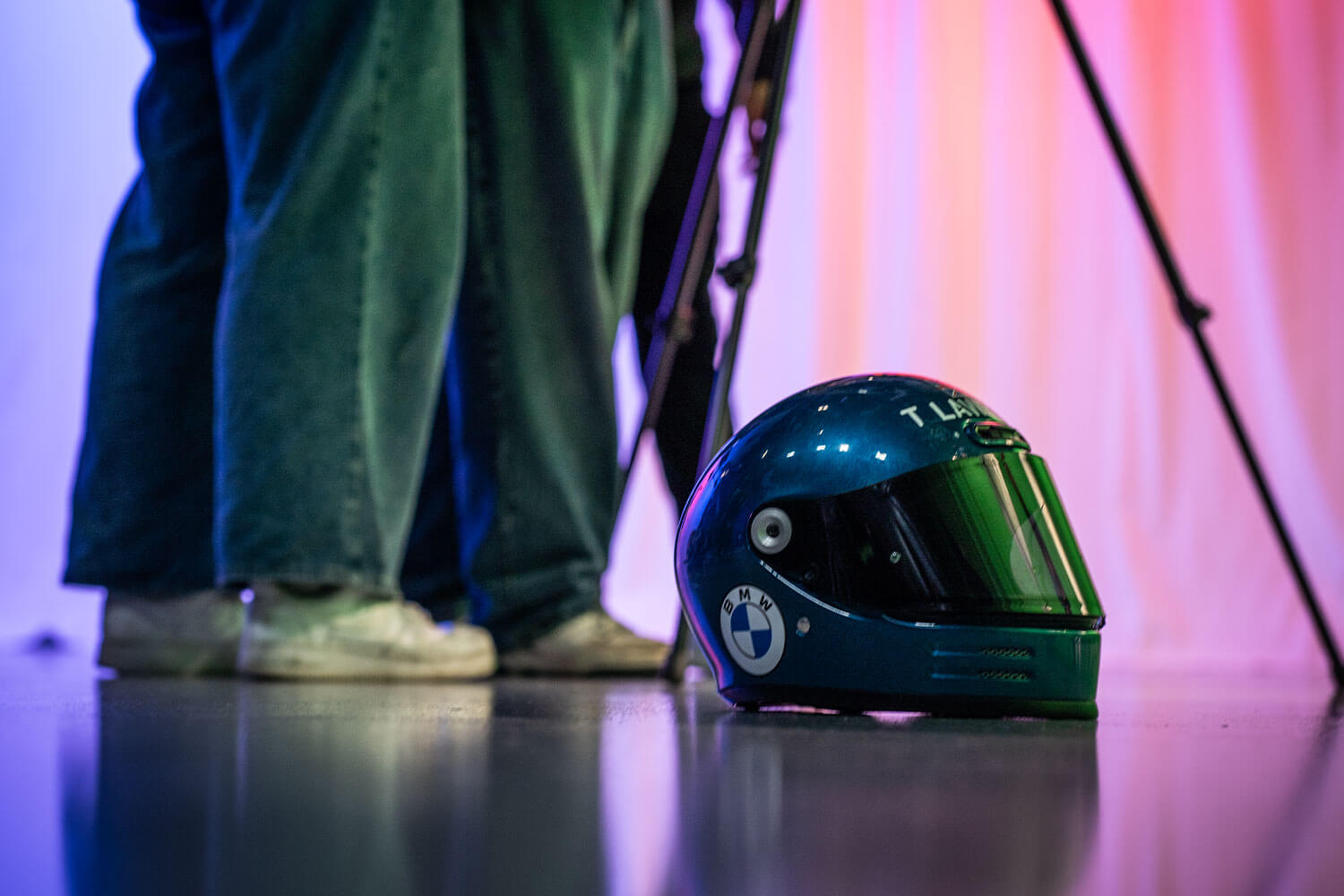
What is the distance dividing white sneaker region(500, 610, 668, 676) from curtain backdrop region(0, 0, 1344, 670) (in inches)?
60.2

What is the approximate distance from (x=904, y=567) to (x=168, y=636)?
2.96ft

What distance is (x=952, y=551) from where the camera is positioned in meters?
0.70

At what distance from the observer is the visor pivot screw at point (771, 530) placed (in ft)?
2.42

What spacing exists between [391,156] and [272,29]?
16 centimetres

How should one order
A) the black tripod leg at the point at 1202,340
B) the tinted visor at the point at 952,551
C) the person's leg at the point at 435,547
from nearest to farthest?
the tinted visor at the point at 952,551
the black tripod leg at the point at 1202,340
the person's leg at the point at 435,547

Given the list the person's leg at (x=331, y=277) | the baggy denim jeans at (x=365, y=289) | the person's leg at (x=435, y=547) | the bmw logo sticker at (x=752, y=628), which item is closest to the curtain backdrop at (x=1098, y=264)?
the person's leg at (x=435, y=547)

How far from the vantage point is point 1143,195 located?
4.21ft

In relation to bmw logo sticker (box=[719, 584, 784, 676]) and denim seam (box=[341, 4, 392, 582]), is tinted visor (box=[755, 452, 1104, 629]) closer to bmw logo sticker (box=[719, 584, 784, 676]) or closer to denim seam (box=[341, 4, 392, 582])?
bmw logo sticker (box=[719, 584, 784, 676])

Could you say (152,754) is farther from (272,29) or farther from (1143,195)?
(1143,195)

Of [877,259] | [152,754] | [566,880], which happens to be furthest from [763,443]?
[877,259]

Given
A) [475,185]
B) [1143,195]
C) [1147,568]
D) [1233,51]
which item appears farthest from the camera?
[1233,51]

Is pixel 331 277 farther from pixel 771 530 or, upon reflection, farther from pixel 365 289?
pixel 771 530

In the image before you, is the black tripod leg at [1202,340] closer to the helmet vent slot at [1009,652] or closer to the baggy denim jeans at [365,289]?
the baggy denim jeans at [365,289]

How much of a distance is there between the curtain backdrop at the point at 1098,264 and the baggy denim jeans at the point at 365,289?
4.85 ft
